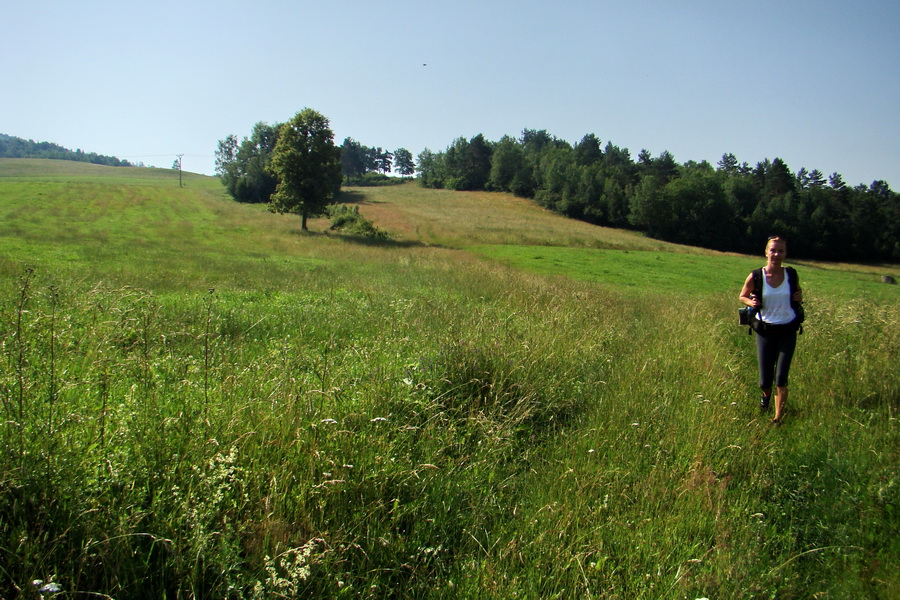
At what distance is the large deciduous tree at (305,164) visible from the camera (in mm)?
43250

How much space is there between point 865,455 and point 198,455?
5.96 meters

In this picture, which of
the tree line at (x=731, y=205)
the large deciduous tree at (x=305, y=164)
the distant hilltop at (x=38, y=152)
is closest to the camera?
the large deciduous tree at (x=305, y=164)

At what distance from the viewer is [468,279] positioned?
56.7ft

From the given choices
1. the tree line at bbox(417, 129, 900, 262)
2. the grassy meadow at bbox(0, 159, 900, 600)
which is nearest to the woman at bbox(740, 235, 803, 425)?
the grassy meadow at bbox(0, 159, 900, 600)

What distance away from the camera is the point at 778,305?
21.5 ft

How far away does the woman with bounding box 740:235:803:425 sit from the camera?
6.45 metres

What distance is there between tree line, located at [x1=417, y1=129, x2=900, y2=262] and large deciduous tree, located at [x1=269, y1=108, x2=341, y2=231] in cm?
A: 4914

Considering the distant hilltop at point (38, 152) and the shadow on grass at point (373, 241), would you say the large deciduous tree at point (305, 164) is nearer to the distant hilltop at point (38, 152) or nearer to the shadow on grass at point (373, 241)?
the shadow on grass at point (373, 241)

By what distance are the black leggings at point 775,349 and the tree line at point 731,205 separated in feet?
228

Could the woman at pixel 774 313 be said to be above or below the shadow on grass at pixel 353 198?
below

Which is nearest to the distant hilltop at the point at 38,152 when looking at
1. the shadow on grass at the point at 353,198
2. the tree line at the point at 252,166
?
the tree line at the point at 252,166

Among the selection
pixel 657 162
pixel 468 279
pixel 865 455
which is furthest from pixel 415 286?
pixel 657 162

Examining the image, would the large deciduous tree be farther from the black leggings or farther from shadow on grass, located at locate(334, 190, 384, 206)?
the black leggings

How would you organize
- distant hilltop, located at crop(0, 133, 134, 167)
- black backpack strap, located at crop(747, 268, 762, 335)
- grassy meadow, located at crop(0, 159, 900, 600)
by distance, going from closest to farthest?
grassy meadow, located at crop(0, 159, 900, 600), black backpack strap, located at crop(747, 268, 762, 335), distant hilltop, located at crop(0, 133, 134, 167)
